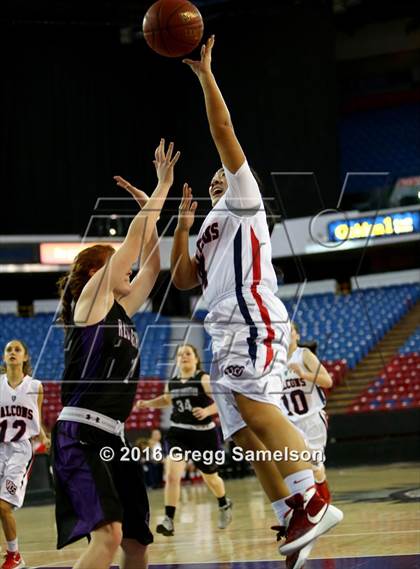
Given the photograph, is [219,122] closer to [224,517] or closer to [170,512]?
[170,512]


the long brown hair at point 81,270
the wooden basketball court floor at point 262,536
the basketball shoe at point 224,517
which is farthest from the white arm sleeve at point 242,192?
the basketball shoe at point 224,517

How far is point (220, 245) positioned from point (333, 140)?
69.5 feet

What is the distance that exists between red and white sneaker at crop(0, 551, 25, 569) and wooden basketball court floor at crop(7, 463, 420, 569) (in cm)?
14

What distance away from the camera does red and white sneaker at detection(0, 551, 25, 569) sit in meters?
7.23

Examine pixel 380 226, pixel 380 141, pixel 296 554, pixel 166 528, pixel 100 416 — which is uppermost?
pixel 100 416

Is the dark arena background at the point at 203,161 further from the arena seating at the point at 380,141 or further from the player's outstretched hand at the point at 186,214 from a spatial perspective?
the player's outstretched hand at the point at 186,214

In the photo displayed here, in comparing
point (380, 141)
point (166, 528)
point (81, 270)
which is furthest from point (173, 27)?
point (380, 141)

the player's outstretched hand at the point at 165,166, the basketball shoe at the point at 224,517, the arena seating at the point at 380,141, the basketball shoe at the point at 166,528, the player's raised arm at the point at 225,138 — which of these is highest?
the player's raised arm at the point at 225,138

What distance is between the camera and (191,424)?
10375mm

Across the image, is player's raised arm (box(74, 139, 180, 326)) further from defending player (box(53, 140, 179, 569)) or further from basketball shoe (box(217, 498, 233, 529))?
basketball shoe (box(217, 498, 233, 529))

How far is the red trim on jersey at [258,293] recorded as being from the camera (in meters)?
4.69

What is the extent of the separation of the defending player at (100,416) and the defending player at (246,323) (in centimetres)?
44

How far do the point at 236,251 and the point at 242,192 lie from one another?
0.30m

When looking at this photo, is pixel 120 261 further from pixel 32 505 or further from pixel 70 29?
pixel 70 29
